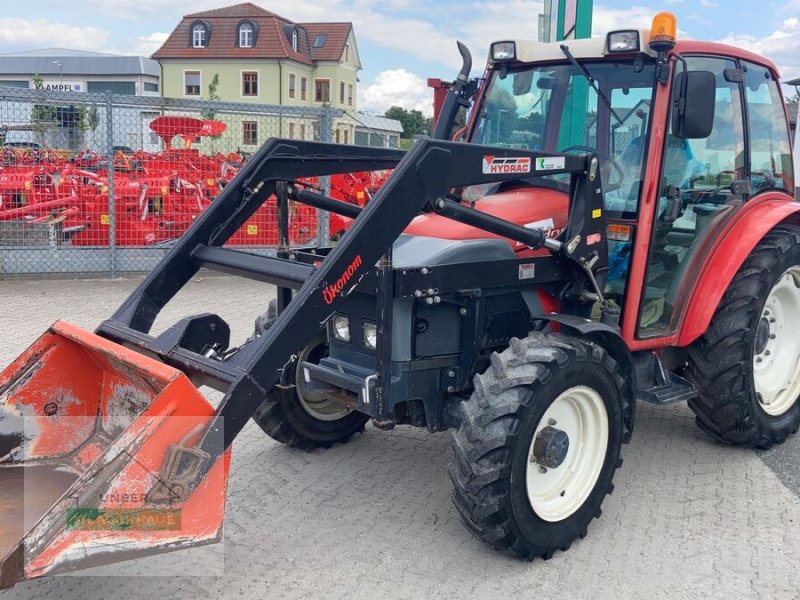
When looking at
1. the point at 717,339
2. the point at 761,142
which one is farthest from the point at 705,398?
the point at 761,142

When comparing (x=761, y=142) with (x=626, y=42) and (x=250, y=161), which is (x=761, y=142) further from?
(x=250, y=161)

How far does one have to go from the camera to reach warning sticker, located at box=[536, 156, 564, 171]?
11.8 ft

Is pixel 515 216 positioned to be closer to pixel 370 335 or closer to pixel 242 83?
pixel 370 335

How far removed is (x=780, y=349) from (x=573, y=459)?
2098mm

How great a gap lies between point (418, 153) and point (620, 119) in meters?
1.41

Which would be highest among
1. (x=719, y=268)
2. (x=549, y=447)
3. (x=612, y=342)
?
(x=719, y=268)

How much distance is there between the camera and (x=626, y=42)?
12.7 feet

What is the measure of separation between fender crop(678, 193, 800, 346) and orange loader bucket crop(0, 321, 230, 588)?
2633mm

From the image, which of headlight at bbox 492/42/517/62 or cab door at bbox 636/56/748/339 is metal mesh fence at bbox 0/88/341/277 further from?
cab door at bbox 636/56/748/339

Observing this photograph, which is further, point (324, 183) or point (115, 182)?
point (324, 183)

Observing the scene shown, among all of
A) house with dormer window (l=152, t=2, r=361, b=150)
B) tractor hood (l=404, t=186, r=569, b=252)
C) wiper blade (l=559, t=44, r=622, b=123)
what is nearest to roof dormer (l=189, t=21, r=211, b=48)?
house with dormer window (l=152, t=2, r=361, b=150)

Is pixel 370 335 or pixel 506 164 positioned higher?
pixel 506 164

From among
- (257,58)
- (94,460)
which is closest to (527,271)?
(94,460)

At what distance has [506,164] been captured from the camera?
3502 mm
